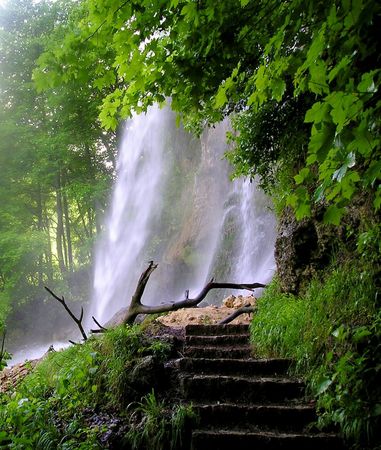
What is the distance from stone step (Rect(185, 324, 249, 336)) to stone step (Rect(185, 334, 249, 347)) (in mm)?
368

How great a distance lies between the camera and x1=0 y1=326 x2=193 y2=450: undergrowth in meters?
3.76

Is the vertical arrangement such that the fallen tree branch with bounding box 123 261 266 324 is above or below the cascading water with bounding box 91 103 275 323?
below

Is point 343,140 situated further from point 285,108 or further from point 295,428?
point 285,108

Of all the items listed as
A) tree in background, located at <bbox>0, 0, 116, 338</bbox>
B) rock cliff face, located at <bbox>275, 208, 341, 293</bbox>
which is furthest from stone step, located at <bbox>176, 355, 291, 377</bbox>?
tree in background, located at <bbox>0, 0, 116, 338</bbox>

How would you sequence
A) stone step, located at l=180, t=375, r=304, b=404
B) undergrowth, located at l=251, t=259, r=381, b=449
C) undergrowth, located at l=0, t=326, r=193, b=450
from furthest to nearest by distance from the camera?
stone step, located at l=180, t=375, r=304, b=404 → undergrowth, located at l=0, t=326, r=193, b=450 → undergrowth, located at l=251, t=259, r=381, b=449

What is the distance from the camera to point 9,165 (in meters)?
20.2

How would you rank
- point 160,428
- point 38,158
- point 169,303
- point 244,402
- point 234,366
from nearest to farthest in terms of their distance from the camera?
1. point 160,428
2. point 244,402
3. point 234,366
4. point 169,303
5. point 38,158

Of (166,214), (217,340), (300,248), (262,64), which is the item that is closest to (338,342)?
(300,248)

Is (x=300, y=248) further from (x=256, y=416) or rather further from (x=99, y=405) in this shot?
(x=99, y=405)

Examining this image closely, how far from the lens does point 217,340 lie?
5.71m

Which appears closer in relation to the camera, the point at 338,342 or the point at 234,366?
the point at 338,342

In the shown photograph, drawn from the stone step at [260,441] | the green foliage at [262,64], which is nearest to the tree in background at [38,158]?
the stone step at [260,441]

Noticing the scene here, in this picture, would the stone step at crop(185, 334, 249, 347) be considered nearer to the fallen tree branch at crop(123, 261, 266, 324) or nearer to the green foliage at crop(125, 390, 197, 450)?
the fallen tree branch at crop(123, 261, 266, 324)

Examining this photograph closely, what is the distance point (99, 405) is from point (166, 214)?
1432cm
